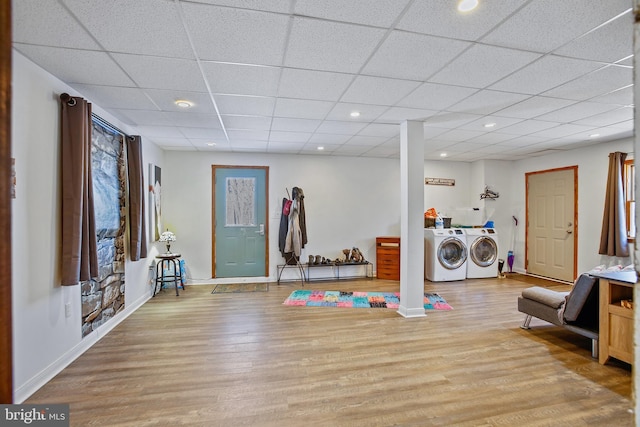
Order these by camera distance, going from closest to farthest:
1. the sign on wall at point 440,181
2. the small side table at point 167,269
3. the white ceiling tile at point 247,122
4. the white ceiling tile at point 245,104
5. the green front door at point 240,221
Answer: the white ceiling tile at point 245,104 < the white ceiling tile at point 247,122 < the small side table at point 167,269 < the green front door at point 240,221 < the sign on wall at point 440,181

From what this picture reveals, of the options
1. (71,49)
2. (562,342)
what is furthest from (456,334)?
(71,49)

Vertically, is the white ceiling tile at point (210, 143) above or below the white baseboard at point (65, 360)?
above

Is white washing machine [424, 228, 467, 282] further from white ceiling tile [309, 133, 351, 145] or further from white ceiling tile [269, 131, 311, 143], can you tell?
white ceiling tile [269, 131, 311, 143]

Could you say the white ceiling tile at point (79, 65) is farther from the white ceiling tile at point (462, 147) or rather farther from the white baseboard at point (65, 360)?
the white ceiling tile at point (462, 147)

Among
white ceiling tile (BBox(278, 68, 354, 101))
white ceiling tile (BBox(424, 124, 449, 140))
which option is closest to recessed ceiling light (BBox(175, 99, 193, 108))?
white ceiling tile (BBox(278, 68, 354, 101))

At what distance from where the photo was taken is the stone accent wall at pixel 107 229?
2898mm

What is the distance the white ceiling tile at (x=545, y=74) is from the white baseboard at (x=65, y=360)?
429 cm

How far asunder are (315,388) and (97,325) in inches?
93.9

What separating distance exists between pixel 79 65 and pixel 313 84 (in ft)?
5.86

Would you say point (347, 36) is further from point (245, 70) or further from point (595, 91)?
point (595, 91)

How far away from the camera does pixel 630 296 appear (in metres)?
2.52

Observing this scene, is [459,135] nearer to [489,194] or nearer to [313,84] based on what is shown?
[489,194]

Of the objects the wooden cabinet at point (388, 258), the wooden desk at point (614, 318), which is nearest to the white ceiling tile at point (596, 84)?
the wooden desk at point (614, 318)

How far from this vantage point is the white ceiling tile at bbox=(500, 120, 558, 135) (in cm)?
360
